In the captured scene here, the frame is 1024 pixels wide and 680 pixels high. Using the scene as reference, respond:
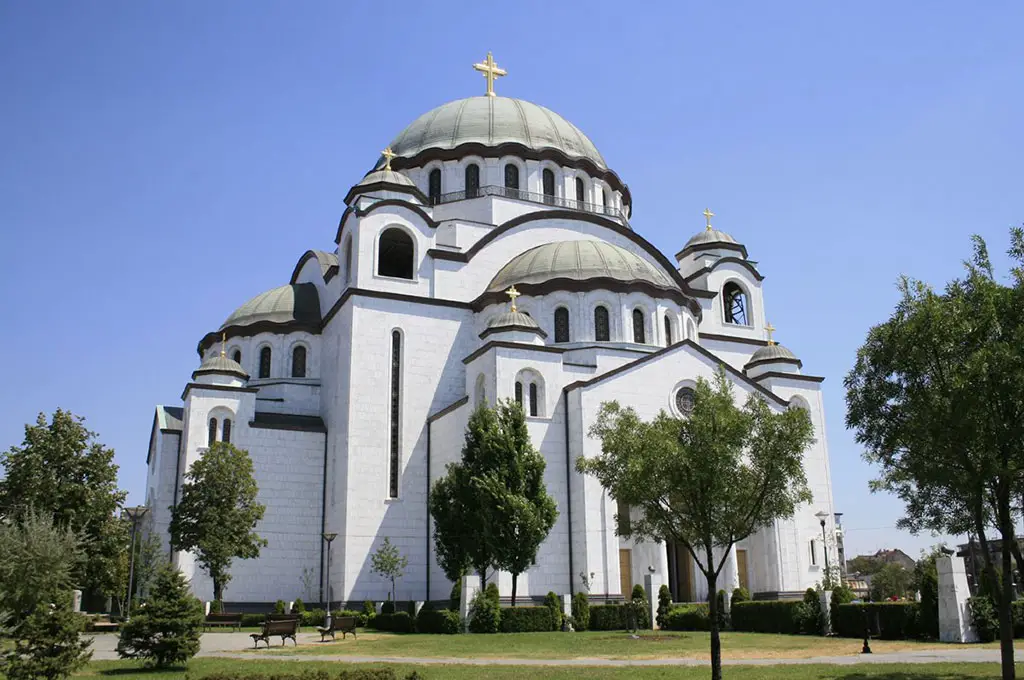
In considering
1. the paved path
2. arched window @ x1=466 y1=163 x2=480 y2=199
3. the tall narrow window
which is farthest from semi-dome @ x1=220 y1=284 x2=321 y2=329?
the paved path

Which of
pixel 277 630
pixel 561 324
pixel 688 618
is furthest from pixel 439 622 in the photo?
pixel 561 324

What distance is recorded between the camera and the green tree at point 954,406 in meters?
13.2

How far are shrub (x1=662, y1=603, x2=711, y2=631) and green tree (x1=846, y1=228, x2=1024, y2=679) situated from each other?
1224 centimetres

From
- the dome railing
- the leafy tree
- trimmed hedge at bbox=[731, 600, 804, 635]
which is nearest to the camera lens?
the leafy tree

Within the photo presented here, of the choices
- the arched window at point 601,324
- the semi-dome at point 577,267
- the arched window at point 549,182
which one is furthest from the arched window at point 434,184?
the arched window at point 601,324

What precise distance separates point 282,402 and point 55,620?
2506cm

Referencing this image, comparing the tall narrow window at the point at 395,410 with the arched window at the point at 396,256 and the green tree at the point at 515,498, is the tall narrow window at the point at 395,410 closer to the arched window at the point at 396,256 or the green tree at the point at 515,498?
the arched window at the point at 396,256

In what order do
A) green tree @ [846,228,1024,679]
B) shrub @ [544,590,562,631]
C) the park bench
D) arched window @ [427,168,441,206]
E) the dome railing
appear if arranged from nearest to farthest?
green tree @ [846,228,1024,679], shrub @ [544,590,562,631], the park bench, the dome railing, arched window @ [427,168,441,206]

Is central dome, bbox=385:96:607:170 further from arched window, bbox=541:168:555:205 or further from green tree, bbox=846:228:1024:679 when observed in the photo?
green tree, bbox=846:228:1024:679

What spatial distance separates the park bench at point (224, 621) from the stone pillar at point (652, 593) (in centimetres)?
1282

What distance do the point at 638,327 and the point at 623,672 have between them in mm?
21454

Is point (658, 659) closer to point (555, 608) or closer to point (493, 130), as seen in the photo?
point (555, 608)

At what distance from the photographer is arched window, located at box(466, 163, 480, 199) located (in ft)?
139

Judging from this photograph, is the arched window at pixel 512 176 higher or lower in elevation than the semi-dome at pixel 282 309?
higher
